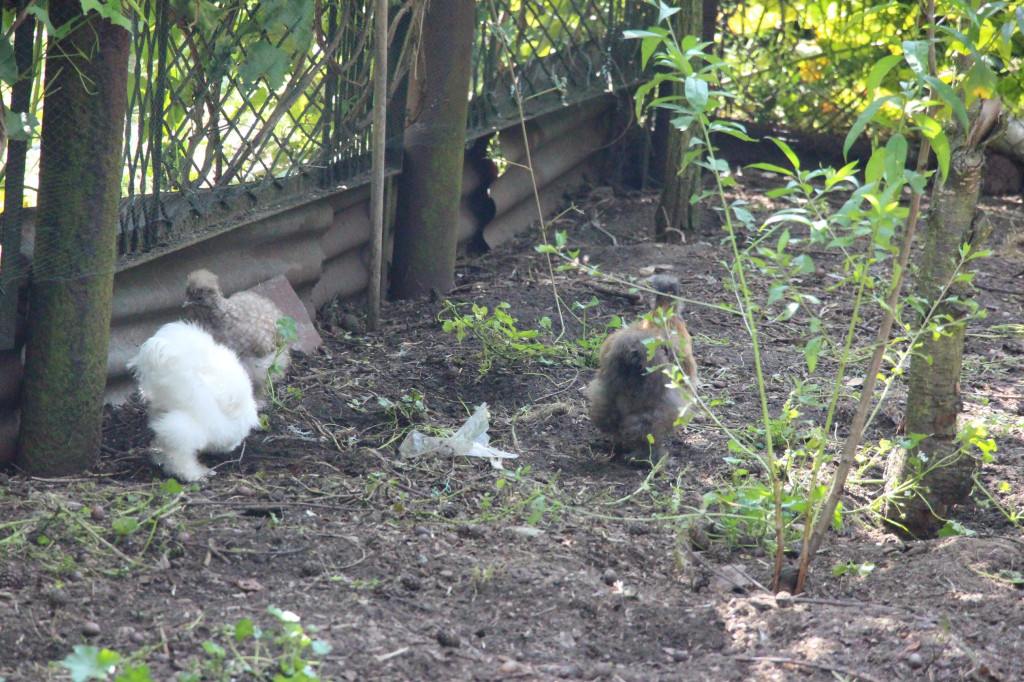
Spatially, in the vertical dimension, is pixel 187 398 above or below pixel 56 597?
above

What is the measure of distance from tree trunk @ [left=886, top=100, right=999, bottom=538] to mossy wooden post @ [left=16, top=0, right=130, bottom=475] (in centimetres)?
320

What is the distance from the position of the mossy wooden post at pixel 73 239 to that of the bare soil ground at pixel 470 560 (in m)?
0.26

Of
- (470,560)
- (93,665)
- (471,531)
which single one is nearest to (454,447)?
(471,531)

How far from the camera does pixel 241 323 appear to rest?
4996 millimetres

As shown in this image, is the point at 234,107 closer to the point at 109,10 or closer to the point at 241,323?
the point at 241,323

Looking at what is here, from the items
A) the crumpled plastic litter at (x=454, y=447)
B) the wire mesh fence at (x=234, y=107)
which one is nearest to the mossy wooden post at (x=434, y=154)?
the wire mesh fence at (x=234, y=107)

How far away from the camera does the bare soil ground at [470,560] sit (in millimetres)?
2977

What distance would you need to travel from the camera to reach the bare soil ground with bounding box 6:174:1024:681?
2977 millimetres

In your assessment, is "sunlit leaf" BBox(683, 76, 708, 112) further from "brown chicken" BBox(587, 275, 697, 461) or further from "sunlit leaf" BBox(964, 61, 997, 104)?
"brown chicken" BBox(587, 275, 697, 461)

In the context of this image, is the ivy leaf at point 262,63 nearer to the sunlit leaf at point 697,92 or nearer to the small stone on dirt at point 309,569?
the small stone on dirt at point 309,569

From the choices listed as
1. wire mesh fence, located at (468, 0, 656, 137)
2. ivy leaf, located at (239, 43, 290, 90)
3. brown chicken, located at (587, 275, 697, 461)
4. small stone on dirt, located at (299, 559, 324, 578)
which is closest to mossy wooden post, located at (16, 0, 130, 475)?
ivy leaf, located at (239, 43, 290, 90)

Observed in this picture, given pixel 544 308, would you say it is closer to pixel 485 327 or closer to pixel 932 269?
pixel 485 327

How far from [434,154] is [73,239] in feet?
10.3

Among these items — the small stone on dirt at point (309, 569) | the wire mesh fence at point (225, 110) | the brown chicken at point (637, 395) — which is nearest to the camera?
the small stone on dirt at point (309, 569)
